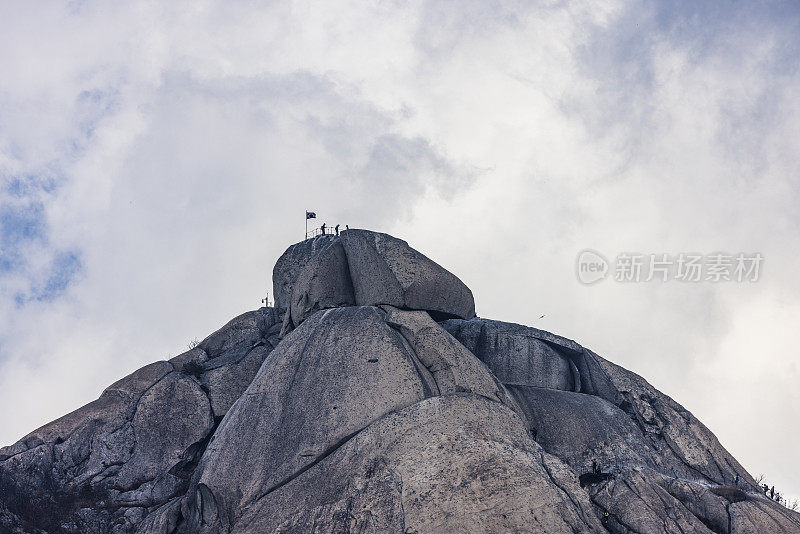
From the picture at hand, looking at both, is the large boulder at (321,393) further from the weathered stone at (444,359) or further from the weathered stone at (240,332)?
the weathered stone at (240,332)

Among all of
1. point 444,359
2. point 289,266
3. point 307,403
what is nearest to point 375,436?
point 307,403

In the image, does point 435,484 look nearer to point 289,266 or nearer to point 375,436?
point 375,436

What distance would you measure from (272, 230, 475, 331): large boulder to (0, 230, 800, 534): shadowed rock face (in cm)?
8

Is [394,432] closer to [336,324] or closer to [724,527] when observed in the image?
[336,324]

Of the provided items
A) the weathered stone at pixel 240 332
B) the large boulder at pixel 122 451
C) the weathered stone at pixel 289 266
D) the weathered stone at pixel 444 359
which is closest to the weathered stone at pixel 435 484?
the weathered stone at pixel 444 359

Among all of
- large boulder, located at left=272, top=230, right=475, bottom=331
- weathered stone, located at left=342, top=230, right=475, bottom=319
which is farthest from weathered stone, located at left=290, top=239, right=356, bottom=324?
weathered stone, located at left=342, top=230, right=475, bottom=319

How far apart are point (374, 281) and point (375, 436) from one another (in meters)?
7.77

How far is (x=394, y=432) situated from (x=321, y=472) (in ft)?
7.91

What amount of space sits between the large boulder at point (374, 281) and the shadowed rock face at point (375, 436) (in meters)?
0.08

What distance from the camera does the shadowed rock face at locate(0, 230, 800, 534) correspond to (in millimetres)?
24344

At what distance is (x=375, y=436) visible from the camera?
85.1 ft

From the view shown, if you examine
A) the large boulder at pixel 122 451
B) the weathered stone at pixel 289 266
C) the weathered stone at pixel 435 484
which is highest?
the weathered stone at pixel 289 266

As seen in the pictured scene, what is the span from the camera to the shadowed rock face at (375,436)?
24344 millimetres

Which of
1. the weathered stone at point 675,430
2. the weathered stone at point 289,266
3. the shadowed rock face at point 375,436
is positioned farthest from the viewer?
the weathered stone at point 289,266
